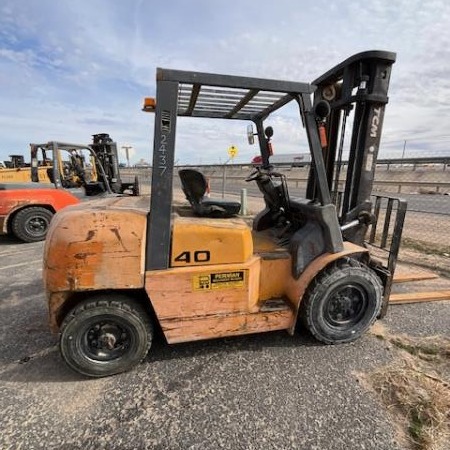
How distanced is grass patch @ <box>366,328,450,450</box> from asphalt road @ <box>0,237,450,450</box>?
12 cm

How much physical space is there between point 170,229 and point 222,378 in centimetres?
141

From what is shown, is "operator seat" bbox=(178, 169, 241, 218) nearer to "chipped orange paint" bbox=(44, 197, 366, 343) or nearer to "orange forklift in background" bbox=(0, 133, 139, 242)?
"chipped orange paint" bbox=(44, 197, 366, 343)

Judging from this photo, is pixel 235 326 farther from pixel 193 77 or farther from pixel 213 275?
pixel 193 77

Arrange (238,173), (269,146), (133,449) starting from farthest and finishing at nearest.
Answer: (238,173) < (269,146) < (133,449)

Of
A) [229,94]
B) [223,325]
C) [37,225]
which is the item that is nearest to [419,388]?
[223,325]

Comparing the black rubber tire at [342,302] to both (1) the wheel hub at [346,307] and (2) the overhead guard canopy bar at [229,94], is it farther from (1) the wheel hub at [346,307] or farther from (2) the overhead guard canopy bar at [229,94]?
(2) the overhead guard canopy bar at [229,94]

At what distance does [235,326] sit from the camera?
3.01 metres

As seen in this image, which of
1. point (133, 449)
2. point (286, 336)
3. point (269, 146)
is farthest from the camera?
point (269, 146)

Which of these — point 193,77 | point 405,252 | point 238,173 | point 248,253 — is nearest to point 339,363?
point 248,253

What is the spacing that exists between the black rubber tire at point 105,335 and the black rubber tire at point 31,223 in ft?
19.6

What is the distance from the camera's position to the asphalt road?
7.28 feet

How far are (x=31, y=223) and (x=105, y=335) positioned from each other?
6318mm

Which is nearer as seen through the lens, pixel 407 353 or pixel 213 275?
pixel 213 275

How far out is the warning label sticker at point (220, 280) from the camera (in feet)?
9.18
